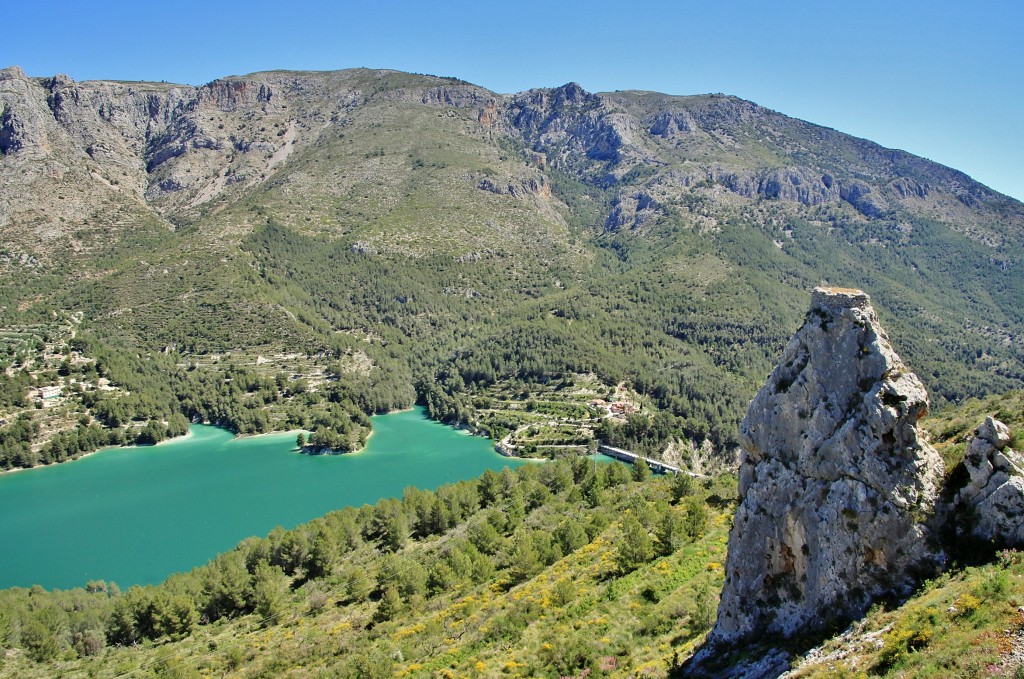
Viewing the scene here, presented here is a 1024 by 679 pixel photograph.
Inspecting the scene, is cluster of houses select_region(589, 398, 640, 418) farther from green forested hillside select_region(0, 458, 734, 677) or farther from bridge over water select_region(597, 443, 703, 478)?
green forested hillside select_region(0, 458, 734, 677)

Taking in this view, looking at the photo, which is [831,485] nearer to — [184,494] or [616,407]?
[184,494]

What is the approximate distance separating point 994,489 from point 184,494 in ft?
276

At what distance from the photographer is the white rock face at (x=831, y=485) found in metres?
11.4

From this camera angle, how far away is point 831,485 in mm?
12273

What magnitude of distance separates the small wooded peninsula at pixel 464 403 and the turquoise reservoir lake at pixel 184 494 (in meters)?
4.74

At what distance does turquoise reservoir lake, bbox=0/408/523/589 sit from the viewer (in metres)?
59.7

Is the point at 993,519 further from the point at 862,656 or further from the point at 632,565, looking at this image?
the point at 632,565

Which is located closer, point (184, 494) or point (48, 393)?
point (184, 494)

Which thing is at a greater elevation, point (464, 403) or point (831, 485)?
point (831, 485)

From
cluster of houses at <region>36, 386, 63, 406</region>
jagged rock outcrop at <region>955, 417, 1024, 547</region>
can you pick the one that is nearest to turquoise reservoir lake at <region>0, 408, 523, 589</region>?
cluster of houses at <region>36, 386, 63, 406</region>

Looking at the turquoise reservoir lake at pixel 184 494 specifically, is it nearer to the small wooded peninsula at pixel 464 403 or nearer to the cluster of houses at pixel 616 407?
the small wooded peninsula at pixel 464 403

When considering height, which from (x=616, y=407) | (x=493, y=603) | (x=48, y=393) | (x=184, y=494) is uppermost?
(x=493, y=603)

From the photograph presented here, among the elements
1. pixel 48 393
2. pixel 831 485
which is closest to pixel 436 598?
pixel 831 485

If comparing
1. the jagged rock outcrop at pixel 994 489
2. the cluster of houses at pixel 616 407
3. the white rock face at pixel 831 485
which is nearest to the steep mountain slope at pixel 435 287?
the cluster of houses at pixel 616 407
